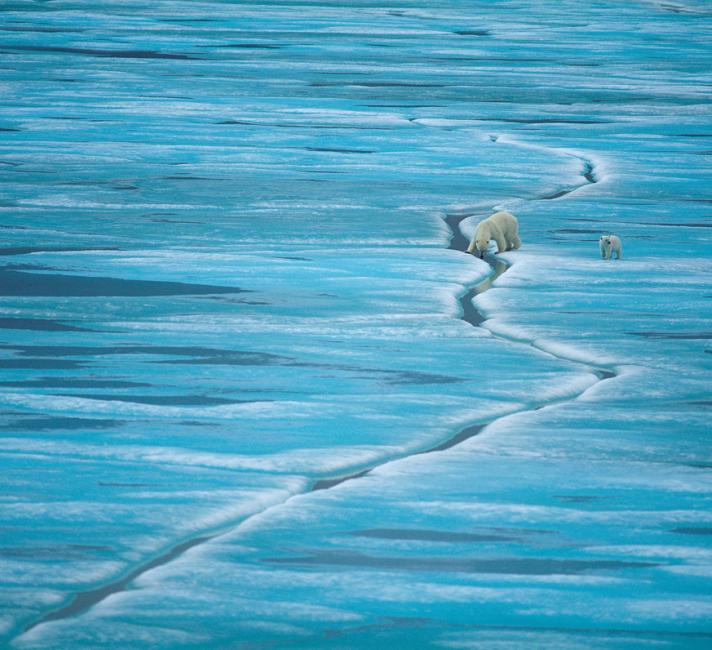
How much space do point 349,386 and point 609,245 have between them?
9.24 feet

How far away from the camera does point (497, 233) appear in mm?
7836

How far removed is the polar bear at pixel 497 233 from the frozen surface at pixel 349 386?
23 cm

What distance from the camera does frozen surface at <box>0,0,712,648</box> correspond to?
3439 millimetres

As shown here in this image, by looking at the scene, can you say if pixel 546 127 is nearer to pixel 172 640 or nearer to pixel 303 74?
pixel 303 74

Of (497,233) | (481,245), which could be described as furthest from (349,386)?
(497,233)

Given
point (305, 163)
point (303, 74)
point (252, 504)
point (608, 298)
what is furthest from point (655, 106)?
point (252, 504)

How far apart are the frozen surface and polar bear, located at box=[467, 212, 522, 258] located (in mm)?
232

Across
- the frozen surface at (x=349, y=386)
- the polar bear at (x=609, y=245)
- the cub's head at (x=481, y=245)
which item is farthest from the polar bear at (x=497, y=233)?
the polar bear at (x=609, y=245)

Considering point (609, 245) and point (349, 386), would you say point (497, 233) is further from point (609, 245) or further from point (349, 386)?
point (349, 386)

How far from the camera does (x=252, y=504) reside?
4004mm

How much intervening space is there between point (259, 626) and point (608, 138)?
10.0 metres

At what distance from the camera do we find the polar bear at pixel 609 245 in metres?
7.62

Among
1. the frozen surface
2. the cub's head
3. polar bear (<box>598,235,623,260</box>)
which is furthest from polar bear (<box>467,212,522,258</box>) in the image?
polar bear (<box>598,235,623,260</box>)

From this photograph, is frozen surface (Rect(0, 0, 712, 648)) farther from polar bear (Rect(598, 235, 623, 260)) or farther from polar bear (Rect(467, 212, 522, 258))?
polar bear (Rect(467, 212, 522, 258))
